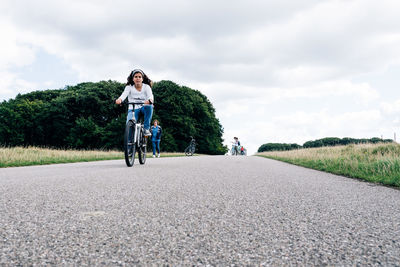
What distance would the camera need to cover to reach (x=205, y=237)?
1815 millimetres

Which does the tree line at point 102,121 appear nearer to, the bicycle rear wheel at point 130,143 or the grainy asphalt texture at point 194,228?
the bicycle rear wheel at point 130,143

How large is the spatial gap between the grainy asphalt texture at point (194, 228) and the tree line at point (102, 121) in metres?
33.3

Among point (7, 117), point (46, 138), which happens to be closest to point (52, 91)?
point (7, 117)

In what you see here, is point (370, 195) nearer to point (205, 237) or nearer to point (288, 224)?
point (288, 224)

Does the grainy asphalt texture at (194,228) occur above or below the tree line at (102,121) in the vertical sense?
below

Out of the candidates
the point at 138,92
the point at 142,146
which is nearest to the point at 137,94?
the point at 138,92

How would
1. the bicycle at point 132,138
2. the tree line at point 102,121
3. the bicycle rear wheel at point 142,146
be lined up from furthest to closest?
the tree line at point 102,121
the bicycle rear wheel at point 142,146
the bicycle at point 132,138

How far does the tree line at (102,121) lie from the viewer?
123ft

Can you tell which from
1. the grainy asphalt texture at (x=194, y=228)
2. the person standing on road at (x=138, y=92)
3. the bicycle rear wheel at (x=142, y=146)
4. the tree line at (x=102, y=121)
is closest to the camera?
the grainy asphalt texture at (x=194, y=228)

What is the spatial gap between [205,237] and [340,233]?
2.89 ft

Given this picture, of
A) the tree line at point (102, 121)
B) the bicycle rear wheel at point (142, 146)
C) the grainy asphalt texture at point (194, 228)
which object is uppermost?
the tree line at point (102, 121)

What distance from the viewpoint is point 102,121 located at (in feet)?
132

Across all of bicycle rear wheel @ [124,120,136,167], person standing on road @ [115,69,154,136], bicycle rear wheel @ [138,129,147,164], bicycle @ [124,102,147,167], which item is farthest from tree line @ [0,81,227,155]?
bicycle rear wheel @ [124,120,136,167]

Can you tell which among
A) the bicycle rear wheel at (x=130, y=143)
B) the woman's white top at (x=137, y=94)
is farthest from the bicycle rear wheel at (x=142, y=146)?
the woman's white top at (x=137, y=94)
